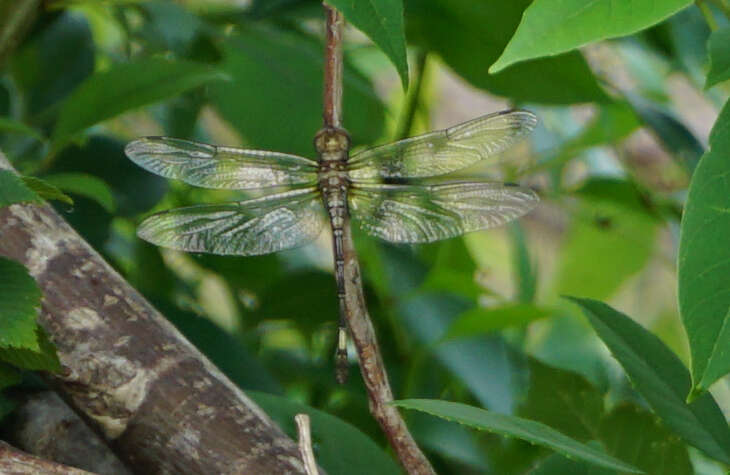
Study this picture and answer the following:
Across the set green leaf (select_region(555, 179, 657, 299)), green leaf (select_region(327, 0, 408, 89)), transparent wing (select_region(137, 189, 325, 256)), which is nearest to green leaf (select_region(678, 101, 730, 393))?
green leaf (select_region(327, 0, 408, 89))

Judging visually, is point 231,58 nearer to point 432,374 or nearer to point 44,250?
point 432,374

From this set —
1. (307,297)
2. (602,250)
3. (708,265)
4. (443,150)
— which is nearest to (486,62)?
(443,150)

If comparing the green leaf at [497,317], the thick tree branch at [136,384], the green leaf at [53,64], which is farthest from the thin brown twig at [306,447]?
the green leaf at [53,64]

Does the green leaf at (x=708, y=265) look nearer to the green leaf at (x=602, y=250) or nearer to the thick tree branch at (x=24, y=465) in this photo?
the thick tree branch at (x=24, y=465)

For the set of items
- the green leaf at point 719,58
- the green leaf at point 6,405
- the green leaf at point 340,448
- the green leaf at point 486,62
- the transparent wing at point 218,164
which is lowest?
the green leaf at point 340,448

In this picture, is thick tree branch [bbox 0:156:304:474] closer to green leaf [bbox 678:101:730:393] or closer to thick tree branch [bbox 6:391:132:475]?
thick tree branch [bbox 6:391:132:475]

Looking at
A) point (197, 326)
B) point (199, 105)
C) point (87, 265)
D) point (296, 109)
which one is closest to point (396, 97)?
point (199, 105)
